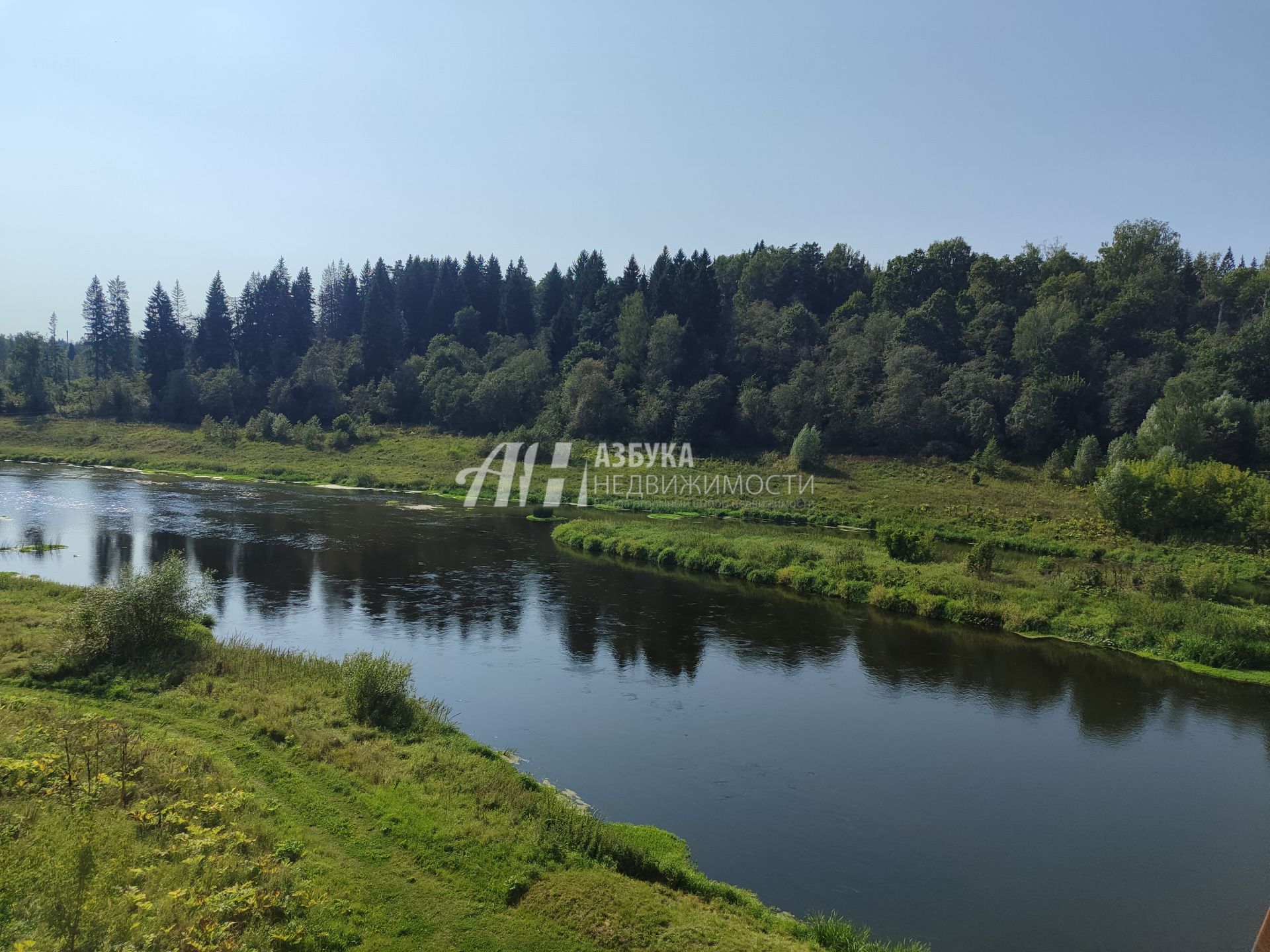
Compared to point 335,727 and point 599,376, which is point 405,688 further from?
point 599,376

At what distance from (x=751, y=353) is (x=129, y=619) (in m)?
71.8

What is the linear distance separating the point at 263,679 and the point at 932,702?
1735cm

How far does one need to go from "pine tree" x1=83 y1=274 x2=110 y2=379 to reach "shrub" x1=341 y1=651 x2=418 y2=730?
370 ft

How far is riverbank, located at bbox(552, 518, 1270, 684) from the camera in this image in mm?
25250

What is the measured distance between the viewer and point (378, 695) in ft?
54.1

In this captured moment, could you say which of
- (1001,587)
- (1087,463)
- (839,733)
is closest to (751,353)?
(1087,463)

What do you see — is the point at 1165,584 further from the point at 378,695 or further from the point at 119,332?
the point at 119,332

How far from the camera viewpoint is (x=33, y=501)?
158 feet

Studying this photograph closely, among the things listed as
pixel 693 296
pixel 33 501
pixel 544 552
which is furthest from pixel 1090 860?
pixel 693 296

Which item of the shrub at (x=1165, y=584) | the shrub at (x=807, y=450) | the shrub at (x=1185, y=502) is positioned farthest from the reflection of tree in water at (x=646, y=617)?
the shrub at (x=807, y=450)

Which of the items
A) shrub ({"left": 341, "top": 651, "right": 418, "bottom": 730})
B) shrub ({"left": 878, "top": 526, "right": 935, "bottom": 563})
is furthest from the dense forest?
shrub ({"left": 341, "top": 651, "right": 418, "bottom": 730})

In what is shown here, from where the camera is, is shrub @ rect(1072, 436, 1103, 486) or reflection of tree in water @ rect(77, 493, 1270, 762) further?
shrub @ rect(1072, 436, 1103, 486)

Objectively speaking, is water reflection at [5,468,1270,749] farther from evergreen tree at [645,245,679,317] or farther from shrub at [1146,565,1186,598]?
evergreen tree at [645,245,679,317]

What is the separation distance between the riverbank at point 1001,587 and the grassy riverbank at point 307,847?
1986 cm
